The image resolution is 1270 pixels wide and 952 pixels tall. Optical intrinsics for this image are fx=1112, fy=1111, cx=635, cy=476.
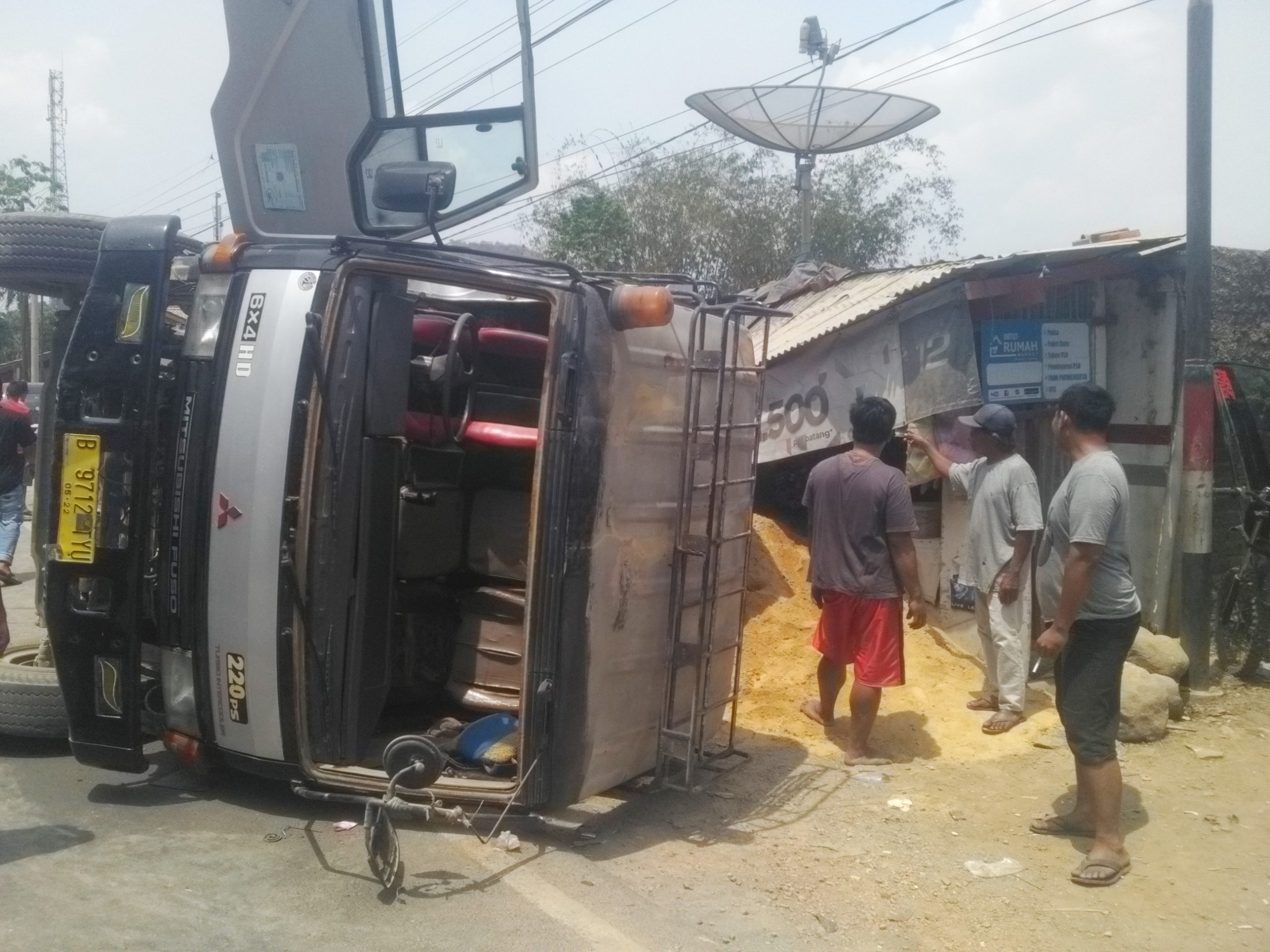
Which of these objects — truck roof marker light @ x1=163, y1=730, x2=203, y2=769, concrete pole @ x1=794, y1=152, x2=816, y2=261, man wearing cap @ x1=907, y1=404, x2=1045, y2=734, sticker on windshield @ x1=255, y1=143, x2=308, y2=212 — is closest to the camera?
truck roof marker light @ x1=163, y1=730, x2=203, y2=769

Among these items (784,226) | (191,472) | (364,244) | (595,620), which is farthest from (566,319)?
(784,226)

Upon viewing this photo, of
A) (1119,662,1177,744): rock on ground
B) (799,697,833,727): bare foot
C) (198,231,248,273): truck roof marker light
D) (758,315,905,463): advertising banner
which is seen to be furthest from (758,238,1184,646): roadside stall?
(198,231,248,273): truck roof marker light

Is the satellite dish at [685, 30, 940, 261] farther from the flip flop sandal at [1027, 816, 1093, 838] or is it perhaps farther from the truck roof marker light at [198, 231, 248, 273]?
the flip flop sandal at [1027, 816, 1093, 838]

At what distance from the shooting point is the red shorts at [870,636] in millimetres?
5379

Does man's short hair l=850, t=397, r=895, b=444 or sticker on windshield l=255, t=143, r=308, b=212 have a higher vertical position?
sticker on windshield l=255, t=143, r=308, b=212

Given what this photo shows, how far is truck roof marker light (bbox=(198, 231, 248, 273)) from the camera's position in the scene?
168 inches

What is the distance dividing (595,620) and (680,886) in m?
1.02

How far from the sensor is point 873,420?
216 inches

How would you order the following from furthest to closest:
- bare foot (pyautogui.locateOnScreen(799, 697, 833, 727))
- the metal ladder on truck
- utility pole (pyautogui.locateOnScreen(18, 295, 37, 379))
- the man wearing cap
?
utility pole (pyautogui.locateOnScreen(18, 295, 37, 379)), bare foot (pyautogui.locateOnScreen(799, 697, 833, 727)), the man wearing cap, the metal ladder on truck

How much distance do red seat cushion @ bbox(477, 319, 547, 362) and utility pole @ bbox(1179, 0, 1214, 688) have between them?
398 centimetres

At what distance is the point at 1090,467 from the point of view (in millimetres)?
4301

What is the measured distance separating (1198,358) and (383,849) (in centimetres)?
535

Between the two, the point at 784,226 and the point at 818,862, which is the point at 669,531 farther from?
the point at 784,226

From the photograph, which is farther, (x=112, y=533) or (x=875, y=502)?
(x=875, y=502)
